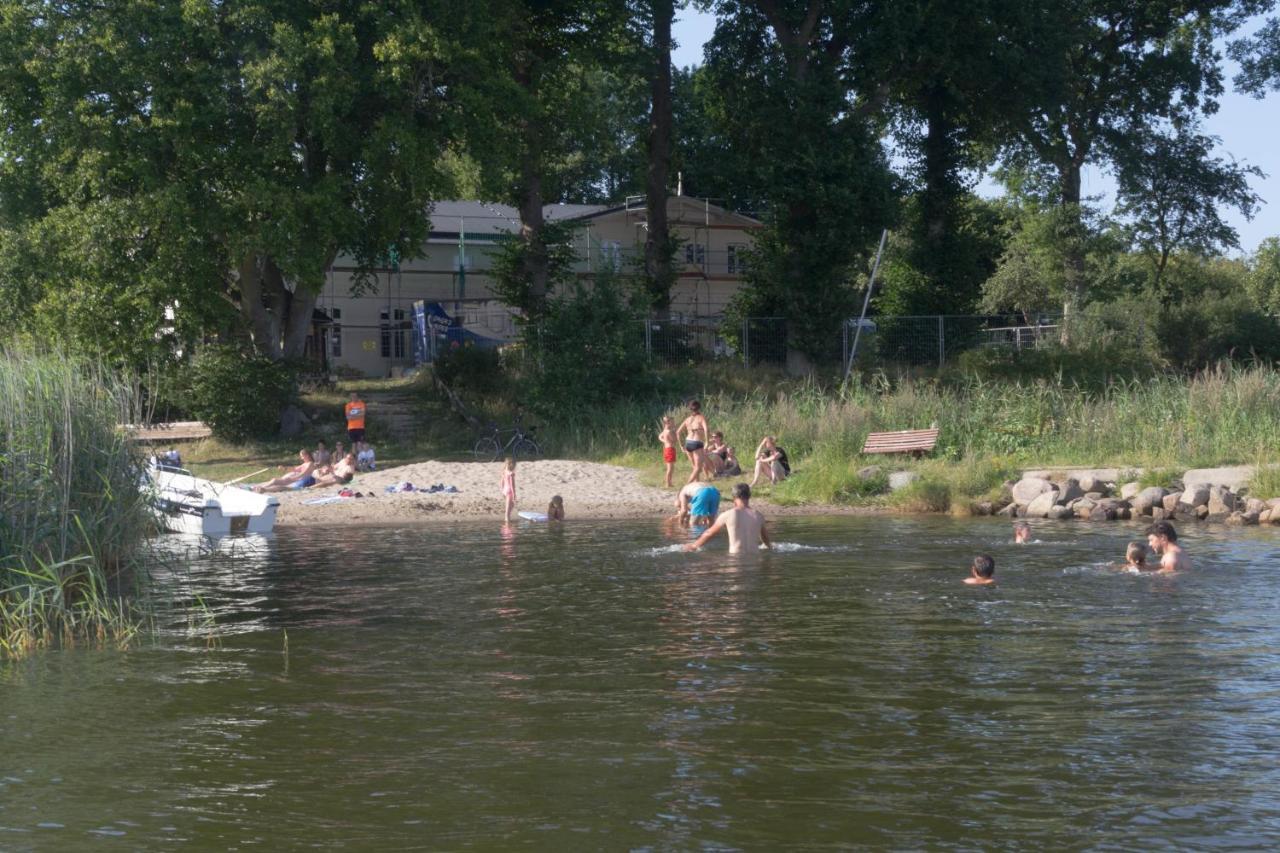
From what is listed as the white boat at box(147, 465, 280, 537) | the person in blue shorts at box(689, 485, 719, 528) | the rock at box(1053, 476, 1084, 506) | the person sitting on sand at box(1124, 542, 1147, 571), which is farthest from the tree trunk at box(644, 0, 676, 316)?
the person sitting on sand at box(1124, 542, 1147, 571)

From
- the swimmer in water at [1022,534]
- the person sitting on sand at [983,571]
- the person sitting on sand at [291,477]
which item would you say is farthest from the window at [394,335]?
the person sitting on sand at [983,571]

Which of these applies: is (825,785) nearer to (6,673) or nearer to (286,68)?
(6,673)

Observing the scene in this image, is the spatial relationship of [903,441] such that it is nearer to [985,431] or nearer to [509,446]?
[985,431]

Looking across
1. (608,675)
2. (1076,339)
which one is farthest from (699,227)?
(608,675)

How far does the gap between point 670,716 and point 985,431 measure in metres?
19.7

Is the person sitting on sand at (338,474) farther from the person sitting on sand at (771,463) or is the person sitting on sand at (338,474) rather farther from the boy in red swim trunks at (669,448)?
the person sitting on sand at (771,463)

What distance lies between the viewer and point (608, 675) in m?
11.8

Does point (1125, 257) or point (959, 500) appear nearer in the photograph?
point (959, 500)

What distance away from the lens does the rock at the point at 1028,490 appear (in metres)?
24.5

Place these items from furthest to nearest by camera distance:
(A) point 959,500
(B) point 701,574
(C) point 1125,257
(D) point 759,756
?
1. (C) point 1125,257
2. (A) point 959,500
3. (B) point 701,574
4. (D) point 759,756

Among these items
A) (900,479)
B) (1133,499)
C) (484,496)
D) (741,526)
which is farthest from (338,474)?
(1133,499)

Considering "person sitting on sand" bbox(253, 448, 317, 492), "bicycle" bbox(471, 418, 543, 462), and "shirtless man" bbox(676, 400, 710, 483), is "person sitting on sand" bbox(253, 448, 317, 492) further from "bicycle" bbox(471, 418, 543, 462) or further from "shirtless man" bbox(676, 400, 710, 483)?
"shirtless man" bbox(676, 400, 710, 483)

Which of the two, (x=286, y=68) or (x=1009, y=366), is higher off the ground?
(x=286, y=68)

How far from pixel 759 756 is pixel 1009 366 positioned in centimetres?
3243
